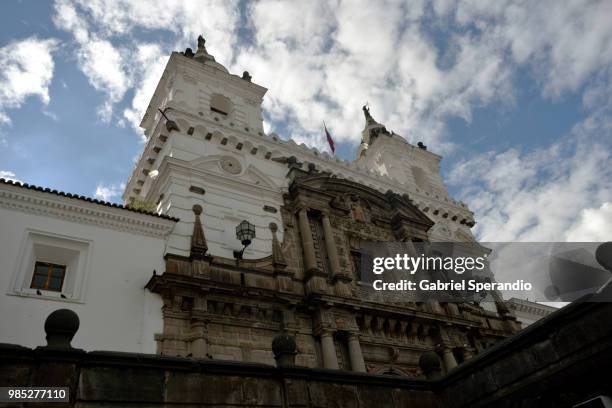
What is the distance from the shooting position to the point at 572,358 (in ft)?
24.7

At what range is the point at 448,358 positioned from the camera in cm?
1759

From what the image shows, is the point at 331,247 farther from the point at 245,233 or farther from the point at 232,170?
the point at 232,170

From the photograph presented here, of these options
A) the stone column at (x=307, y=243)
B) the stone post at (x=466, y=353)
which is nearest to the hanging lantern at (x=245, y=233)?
the stone column at (x=307, y=243)

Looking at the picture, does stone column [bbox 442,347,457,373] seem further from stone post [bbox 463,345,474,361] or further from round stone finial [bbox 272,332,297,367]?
round stone finial [bbox 272,332,297,367]

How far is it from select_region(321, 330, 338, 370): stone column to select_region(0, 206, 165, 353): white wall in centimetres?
491

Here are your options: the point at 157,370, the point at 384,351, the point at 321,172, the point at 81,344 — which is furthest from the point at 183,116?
the point at 157,370

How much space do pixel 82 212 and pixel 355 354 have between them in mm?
8997

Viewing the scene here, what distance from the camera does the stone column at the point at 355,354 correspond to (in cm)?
1497

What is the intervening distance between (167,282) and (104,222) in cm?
283

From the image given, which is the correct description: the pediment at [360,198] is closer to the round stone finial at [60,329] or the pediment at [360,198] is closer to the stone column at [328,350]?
the stone column at [328,350]

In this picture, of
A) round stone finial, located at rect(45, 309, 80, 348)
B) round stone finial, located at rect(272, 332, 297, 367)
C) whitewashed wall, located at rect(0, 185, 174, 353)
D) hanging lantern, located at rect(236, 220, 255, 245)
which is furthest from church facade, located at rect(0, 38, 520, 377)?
round stone finial, located at rect(45, 309, 80, 348)

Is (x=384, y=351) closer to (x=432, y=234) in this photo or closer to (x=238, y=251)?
(x=238, y=251)

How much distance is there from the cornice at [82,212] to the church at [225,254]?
0.03 m

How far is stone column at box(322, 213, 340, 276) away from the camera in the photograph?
1778 centimetres
